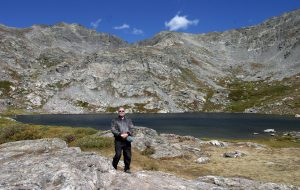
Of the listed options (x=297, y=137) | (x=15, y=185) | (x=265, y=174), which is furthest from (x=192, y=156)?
(x=297, y=137)

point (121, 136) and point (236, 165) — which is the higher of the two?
point (121, 136)

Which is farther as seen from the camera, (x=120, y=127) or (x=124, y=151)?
(x=124, y=151)

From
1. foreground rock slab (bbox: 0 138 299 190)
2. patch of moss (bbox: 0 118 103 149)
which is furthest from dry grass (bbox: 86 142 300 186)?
foreground rock slab (bbox: 0 138 299 190)

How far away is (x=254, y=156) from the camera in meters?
48.7

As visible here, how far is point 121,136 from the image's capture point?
2353cm

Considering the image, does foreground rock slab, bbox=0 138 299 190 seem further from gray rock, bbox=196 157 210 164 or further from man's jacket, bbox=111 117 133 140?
gray rock, bbox=196 157 210 164

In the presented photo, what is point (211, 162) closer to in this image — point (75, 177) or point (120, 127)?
point (120, 127)

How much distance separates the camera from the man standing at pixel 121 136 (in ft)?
77.5

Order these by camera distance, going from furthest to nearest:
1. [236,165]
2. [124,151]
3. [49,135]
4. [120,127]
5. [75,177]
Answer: [49,135]
[236,165]
[124,151]
[120,127]
[75,177]

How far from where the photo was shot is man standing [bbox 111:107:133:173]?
2362cm

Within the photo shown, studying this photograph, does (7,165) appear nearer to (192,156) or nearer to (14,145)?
(14,145)

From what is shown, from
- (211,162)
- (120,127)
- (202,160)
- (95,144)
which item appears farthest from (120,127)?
(211,162)

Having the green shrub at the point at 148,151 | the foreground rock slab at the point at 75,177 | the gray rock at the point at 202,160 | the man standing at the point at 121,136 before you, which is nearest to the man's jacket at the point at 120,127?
the man standing at the point at 121,136

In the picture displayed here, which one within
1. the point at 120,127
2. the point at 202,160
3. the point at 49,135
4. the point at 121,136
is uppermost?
the point at 120,127
